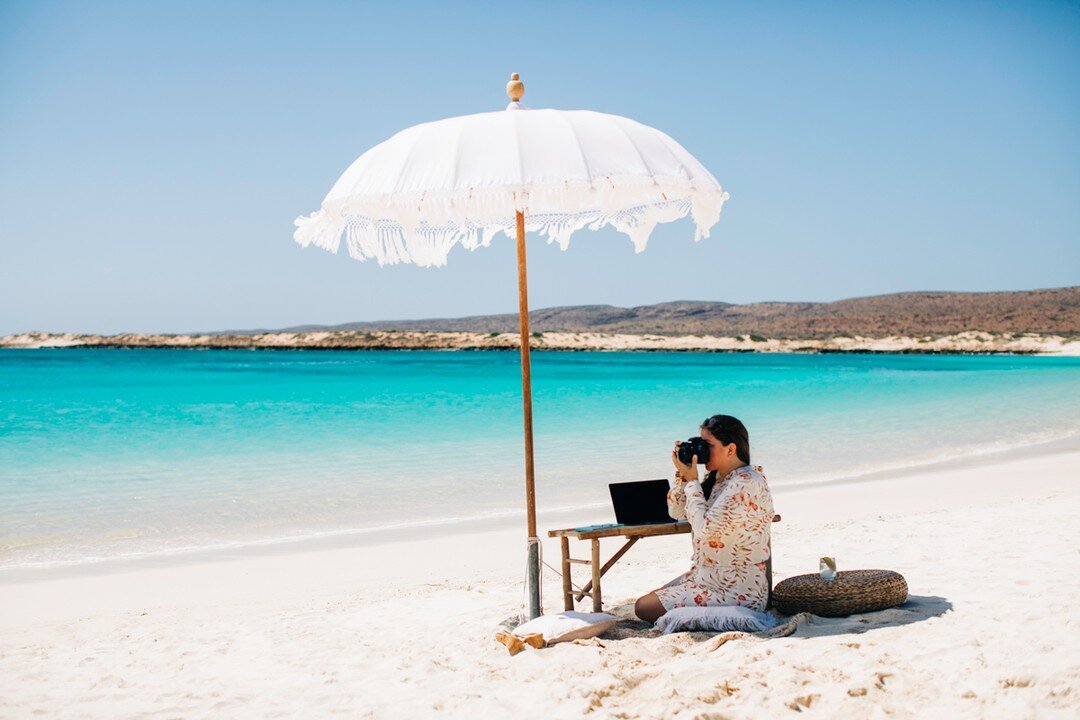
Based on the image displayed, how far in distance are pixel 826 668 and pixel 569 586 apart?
161 cm

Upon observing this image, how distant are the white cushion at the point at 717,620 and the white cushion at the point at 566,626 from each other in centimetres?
29

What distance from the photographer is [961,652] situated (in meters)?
3.86

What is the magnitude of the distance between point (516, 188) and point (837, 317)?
99207 millimetres

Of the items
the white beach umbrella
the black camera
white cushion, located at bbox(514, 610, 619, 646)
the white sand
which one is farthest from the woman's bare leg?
the black camera

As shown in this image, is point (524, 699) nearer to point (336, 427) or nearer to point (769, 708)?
point (769, 708)

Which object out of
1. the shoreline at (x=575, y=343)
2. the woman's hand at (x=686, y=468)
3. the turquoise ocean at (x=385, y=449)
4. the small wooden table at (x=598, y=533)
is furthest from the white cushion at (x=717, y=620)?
the shoreline at (x=575, y=343)

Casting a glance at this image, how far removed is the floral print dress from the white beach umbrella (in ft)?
2.63

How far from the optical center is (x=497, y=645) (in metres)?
4.61

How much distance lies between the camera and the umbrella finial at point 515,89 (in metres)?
4.69

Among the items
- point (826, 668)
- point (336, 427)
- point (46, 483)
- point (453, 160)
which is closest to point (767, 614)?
point (826, 668)

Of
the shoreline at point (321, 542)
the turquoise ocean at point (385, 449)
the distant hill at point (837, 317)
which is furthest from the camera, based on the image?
the distant hill at point (837, 317)

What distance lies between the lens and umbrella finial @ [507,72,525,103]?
15.4 feet

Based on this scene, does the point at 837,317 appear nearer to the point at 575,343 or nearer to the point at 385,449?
the point at 575,343

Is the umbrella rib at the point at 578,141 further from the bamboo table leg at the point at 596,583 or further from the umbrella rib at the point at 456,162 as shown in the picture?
the bamboo table leg at the point at 596,583
